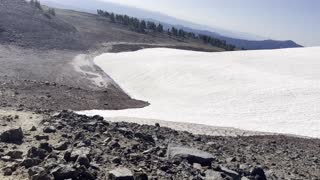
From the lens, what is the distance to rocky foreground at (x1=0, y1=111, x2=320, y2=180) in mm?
10258

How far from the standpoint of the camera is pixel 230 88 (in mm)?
36125

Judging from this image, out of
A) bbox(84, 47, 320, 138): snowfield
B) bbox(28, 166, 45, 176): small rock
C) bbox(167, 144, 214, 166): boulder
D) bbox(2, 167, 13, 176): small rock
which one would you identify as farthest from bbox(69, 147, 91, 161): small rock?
bbox(84, 47, 320, 138): snowfield

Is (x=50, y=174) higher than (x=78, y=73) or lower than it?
higher

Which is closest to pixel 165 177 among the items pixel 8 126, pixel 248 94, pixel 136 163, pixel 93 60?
pixel 136 163

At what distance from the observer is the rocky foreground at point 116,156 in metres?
10.3

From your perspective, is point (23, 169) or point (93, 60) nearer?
point (23, 169)

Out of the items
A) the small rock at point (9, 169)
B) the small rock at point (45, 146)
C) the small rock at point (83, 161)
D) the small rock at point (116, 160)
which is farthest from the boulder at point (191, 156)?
the small rock at point (9, 169)

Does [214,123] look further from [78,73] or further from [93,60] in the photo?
[93,60]

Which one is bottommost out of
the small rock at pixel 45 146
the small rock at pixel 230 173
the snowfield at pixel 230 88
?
the snowfield at pixel 230 88

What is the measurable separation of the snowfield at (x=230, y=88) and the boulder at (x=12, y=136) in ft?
42.5

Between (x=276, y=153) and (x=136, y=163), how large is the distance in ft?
26.0

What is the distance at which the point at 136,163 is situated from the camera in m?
11.3

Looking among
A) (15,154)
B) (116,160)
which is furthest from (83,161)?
(15,154)

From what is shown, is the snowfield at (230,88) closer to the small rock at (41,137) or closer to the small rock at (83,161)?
the small rock at (41,137)
